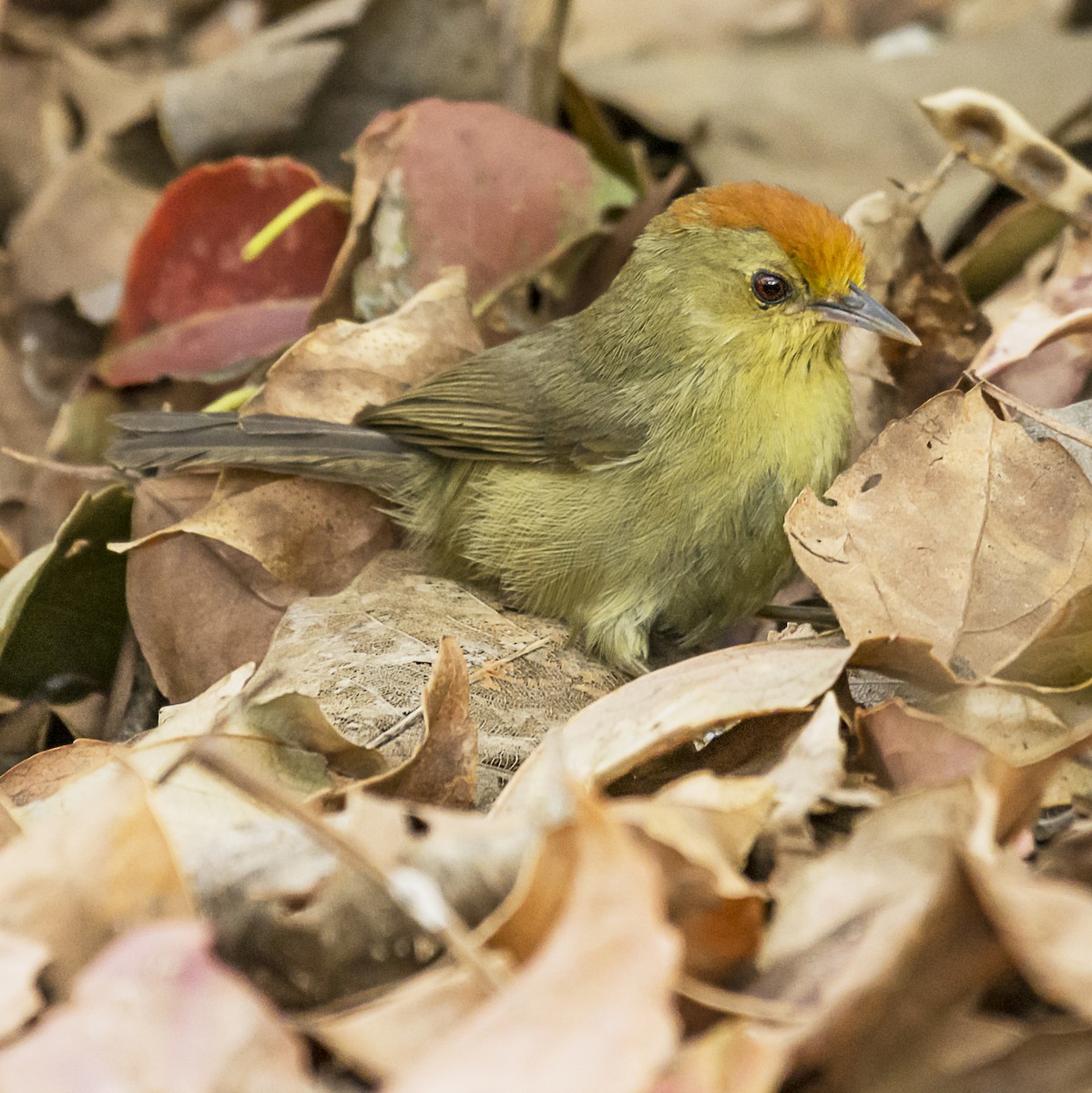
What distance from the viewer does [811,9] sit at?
5230 mm

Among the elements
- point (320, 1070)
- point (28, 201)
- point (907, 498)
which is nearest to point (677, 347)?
point (907, 498)

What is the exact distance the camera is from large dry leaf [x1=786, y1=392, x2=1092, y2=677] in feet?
8.04

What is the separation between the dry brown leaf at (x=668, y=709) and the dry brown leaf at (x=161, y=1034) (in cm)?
56

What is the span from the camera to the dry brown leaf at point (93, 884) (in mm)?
1857

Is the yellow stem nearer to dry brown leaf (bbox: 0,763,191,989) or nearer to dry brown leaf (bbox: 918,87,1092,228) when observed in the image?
dry brown leaf (bbox: 918,87,1092,228)

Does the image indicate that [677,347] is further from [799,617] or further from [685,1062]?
Answer: [685,1062]

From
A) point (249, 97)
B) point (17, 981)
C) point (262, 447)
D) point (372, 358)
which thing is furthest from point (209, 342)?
point (17, 981)

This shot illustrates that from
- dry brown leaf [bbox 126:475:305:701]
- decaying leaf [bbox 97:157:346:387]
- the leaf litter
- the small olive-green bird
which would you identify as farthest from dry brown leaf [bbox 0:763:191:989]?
decaying leaf [bbox 97:157:346:387]

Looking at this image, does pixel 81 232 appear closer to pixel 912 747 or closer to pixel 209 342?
pixel 209 342

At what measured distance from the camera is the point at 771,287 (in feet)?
10.8

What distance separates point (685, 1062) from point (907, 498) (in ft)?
4.12

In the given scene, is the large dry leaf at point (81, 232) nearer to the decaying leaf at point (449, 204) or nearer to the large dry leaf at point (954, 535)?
the decaying leaf at point (449, 204)

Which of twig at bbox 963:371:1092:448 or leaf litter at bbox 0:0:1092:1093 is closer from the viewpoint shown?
leaf litter at bbox 0:0:1092:1093

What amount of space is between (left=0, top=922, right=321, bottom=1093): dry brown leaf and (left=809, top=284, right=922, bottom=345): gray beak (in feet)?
6.96
